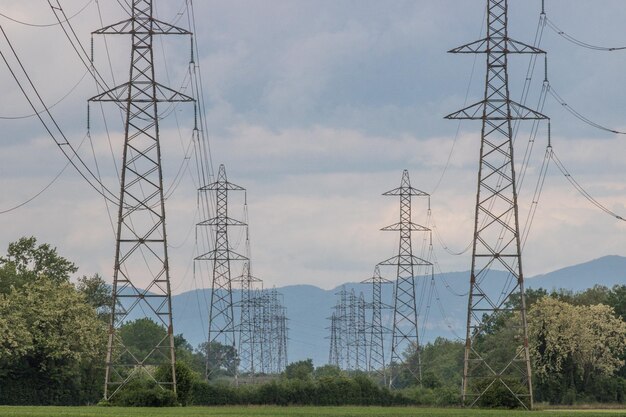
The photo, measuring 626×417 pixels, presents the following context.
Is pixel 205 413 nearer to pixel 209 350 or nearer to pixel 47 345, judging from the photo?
pixel 47 345

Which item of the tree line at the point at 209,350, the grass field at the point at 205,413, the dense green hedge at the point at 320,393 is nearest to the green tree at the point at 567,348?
the tree line at the point at 209,350

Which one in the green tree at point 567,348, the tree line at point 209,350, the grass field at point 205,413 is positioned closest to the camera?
the grass field at point 205,413

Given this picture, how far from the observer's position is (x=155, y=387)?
8150 cm

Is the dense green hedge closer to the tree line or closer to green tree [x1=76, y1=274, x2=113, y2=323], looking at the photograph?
the tree line

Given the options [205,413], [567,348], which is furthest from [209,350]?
[205,413]

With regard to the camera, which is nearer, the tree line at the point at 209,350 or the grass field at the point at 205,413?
the grass field at the point at 205,413

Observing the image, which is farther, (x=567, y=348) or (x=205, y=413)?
(x=567, y=348)

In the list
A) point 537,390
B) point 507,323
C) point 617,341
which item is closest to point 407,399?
point 537,390

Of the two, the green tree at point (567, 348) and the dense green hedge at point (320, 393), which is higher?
the green tree at point (567, 348)

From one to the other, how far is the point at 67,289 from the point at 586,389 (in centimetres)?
5152

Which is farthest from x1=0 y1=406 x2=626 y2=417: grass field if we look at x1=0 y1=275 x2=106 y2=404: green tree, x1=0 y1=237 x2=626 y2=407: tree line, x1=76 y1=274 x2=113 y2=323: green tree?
x1=76 y1=274 x2=113 y2=323: green tree

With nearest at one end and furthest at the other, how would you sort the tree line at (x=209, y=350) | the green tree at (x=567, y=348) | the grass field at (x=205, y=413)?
the grass field at (x=205, y=413) → the tree line at (x=209, y=350) → the green tree at (x=567, y=348)

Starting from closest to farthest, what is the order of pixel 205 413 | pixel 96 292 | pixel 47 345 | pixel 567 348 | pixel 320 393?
pixel 205 413 < pixel 47 345 < pixel 320 393 < pixel 567 348 < pixel 96 292

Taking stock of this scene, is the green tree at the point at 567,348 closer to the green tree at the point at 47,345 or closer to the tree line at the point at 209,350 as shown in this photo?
the tree line at the point at 209,350
